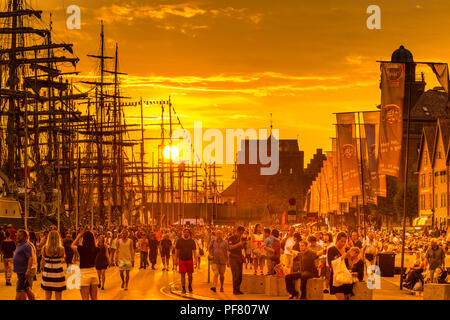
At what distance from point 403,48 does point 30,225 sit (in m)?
126

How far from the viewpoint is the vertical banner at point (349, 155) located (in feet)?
146

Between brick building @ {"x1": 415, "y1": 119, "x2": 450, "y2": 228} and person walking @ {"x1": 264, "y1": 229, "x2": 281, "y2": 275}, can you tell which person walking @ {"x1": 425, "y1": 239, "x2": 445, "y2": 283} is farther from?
brick building @ {"x1": 415, "y1": 119, "x2": 450, "y2": 228}

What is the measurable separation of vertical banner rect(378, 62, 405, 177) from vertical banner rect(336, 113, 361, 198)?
16.4 meters

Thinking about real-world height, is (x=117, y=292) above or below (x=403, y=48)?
below

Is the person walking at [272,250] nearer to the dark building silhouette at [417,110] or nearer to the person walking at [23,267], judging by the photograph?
the person walking at [23,267]

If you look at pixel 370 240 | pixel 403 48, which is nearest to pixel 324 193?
pixel 370 240

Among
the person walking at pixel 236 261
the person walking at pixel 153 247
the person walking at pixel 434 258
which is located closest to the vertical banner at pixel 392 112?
the person walking at pixel 434 258

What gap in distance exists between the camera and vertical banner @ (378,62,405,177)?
2712 cm

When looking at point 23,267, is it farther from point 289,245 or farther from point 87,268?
point 289,245

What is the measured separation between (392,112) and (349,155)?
17.8m

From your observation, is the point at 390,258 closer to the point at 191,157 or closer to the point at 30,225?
the point at 30,225

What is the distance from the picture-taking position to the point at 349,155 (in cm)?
4506

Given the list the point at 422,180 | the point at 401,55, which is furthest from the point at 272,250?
the point at 401,55

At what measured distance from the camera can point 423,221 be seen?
10100 centimetres
